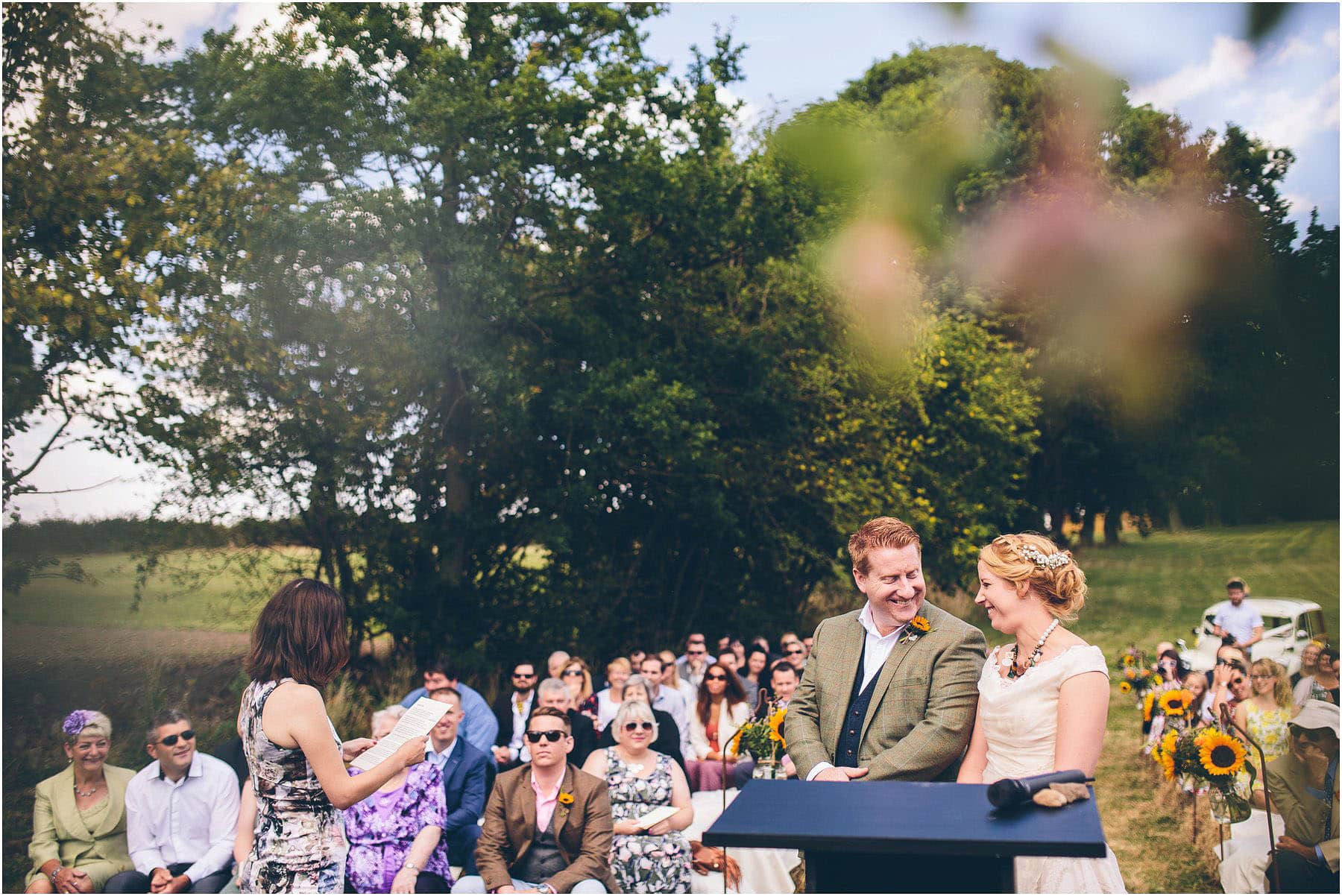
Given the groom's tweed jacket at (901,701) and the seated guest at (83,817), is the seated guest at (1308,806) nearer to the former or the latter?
the groom's tweed jacket at (901,701)

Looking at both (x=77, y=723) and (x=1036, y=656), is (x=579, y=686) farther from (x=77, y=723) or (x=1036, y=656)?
(x=1036, y=656)

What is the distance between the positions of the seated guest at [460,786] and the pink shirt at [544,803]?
1063 mm

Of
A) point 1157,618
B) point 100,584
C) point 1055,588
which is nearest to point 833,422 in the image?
point 1157,618

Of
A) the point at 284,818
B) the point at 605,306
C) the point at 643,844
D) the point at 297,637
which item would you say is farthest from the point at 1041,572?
the point at 605,306

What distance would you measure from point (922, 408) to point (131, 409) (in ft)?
32.9

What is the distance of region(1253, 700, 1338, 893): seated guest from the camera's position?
5211 mm

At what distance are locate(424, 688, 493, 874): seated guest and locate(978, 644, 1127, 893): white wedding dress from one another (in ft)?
12.3

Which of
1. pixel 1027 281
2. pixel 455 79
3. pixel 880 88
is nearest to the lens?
pixel 455 79

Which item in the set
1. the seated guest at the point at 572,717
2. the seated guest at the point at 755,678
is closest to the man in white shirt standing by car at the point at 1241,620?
the seated guest at the point at 755,678

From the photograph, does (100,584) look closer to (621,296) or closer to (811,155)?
(621,296)

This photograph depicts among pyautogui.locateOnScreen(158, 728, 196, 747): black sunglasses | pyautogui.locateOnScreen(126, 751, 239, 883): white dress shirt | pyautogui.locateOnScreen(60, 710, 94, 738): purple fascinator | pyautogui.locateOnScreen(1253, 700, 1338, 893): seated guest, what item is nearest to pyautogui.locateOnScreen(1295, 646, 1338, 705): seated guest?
pyautogui.locateOnScreen(1253, 700, 1338, 893): seated guest

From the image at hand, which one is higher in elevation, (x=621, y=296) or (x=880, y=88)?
(x=880, y=88)

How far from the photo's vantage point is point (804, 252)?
46.5ft

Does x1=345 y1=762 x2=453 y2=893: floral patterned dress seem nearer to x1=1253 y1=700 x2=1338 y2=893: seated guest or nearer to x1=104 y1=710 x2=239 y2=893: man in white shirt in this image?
x1=104 y1=710 x2=239 y2=893: man in white shirt
